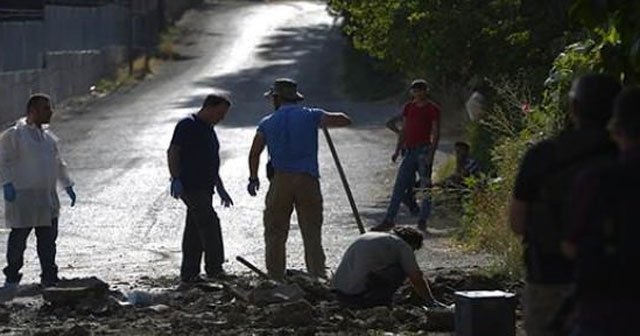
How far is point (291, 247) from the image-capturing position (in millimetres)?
18266

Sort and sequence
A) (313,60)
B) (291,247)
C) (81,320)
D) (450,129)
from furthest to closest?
1. (313,60)
2. (450,129)
3. (291,247)
4. (81,320)

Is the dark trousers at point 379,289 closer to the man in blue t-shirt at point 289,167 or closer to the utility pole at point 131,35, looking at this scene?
the man in blue t-shirt at point 289,167

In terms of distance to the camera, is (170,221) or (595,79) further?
(170,221)

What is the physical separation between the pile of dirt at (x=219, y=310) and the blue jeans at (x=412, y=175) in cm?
489

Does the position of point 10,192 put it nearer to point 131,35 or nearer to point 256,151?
point 256,151

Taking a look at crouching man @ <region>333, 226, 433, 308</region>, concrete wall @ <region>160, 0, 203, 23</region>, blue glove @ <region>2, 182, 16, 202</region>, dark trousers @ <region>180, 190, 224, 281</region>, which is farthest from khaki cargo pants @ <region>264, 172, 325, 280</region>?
concrete wall @ <region>160, 0, 203, 23</region>

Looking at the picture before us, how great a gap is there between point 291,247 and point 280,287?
509 cm

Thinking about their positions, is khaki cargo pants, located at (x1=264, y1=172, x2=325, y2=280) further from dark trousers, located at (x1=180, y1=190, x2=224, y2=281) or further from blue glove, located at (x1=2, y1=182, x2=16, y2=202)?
blue glove, located at (x1=2, y1=182, x2=16, y2=202)

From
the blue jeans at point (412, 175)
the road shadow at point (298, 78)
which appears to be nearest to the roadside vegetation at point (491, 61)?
the blue jeans at point (412, 175)

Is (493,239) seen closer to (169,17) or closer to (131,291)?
(131,291)

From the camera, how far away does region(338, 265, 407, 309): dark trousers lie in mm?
12430

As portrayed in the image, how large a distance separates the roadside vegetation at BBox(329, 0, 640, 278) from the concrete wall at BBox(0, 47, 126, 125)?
8222 mm

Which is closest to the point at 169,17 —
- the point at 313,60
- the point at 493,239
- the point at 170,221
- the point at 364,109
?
the point at 313,60

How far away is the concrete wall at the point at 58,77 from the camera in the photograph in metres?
33.6
